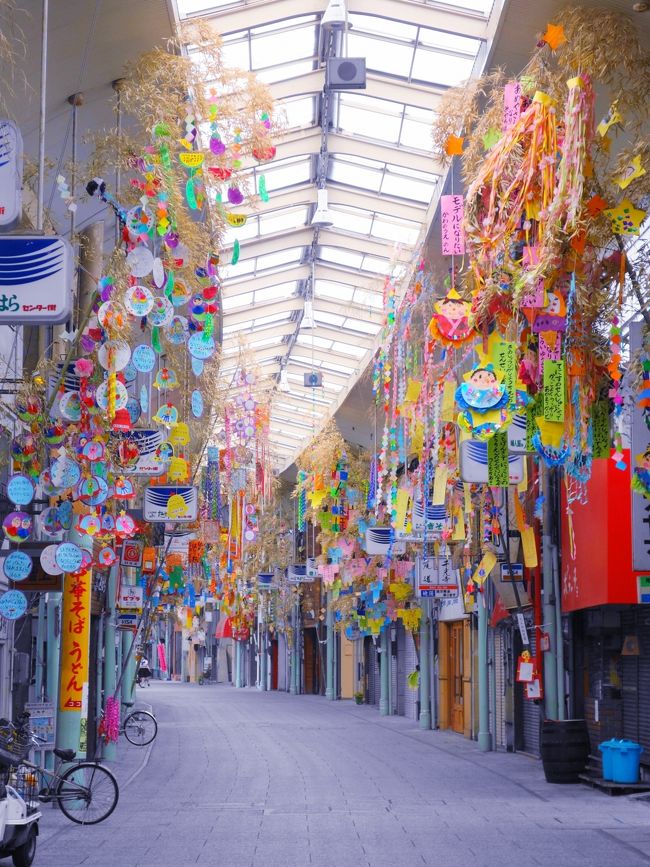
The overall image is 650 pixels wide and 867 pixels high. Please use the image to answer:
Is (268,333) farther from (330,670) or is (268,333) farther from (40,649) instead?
(330,670)

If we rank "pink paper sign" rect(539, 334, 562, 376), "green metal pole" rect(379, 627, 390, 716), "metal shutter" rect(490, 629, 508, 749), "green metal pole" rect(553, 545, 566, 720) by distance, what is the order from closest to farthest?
"pink paper sign" rect(539, 334, 562, 376)
"green metal pole" rect(553, 545, 566, 720)
"metal shutter" rect(490, 629, 508, 749)
"green metal pole" rect(379, 627, 390, 716)

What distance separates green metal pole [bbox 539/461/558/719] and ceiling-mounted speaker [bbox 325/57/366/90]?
6.15 metres

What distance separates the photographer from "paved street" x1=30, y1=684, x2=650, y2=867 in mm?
10773

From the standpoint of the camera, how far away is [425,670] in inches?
1134

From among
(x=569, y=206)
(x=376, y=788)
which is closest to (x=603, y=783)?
(x=376, y=788)

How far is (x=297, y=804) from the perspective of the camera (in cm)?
1462

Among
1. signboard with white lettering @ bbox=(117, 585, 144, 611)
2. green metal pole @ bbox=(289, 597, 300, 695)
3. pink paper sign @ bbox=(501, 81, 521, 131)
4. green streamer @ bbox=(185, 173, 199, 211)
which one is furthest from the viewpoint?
green metal pole @ bbox=(289, 597, 300, 695)

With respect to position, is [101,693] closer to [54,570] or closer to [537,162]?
[54,570]

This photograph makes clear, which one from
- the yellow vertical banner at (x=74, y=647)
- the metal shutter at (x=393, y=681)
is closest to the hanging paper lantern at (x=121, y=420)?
the yellow vertical banner at (x=74, y=647)

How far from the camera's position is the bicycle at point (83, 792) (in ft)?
41.1

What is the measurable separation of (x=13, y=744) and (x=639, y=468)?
18.8 ft

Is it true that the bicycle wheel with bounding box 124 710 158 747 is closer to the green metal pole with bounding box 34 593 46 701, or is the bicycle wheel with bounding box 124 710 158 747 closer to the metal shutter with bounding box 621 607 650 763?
the green metal pole with bounding box 34 593 46 701

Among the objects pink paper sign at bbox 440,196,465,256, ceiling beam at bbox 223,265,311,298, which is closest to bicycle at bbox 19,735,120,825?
pink paper sign at bbox 440,196,465,256

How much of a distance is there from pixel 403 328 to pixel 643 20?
20.2ft
